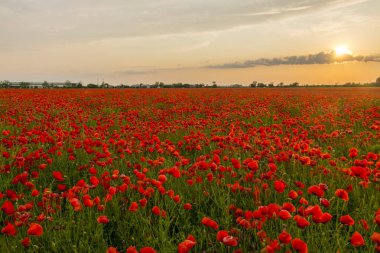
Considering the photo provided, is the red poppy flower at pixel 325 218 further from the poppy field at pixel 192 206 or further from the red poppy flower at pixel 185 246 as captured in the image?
the red poppy flower at pixel 185 246

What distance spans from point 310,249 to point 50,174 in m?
3.52

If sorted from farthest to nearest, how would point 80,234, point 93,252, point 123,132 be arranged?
point 123,132 → point 80,234 → point 93,252

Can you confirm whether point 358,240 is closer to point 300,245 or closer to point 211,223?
point 300,245

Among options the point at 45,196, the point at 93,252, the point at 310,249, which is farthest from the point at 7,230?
the point at 310,249

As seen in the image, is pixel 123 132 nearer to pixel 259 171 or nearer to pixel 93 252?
pixel 259 171

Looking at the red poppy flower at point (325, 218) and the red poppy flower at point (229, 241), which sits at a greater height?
the red poppy flower at point (325, 218)

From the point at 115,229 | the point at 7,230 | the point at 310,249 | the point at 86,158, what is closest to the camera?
the point at 7,230

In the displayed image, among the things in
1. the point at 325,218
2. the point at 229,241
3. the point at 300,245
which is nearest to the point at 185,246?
the point at 229,241

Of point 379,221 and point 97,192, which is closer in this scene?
point 379,221

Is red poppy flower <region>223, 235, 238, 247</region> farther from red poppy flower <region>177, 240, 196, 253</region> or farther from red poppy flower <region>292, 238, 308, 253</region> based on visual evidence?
red poppy flower <region>292, 238, 308, 253</region>

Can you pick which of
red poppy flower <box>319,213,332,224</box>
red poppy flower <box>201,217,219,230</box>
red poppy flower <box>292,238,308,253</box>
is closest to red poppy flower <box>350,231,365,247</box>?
red poppy flower <box>319,213,332,224</box>

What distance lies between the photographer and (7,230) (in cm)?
231

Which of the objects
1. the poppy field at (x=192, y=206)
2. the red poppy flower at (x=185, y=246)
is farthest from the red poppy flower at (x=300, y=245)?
the red poppy flower at (x=185, y=246)

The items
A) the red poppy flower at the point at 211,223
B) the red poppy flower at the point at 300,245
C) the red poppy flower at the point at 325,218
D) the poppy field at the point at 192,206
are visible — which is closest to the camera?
the red poppy flower at the point at 300,245
